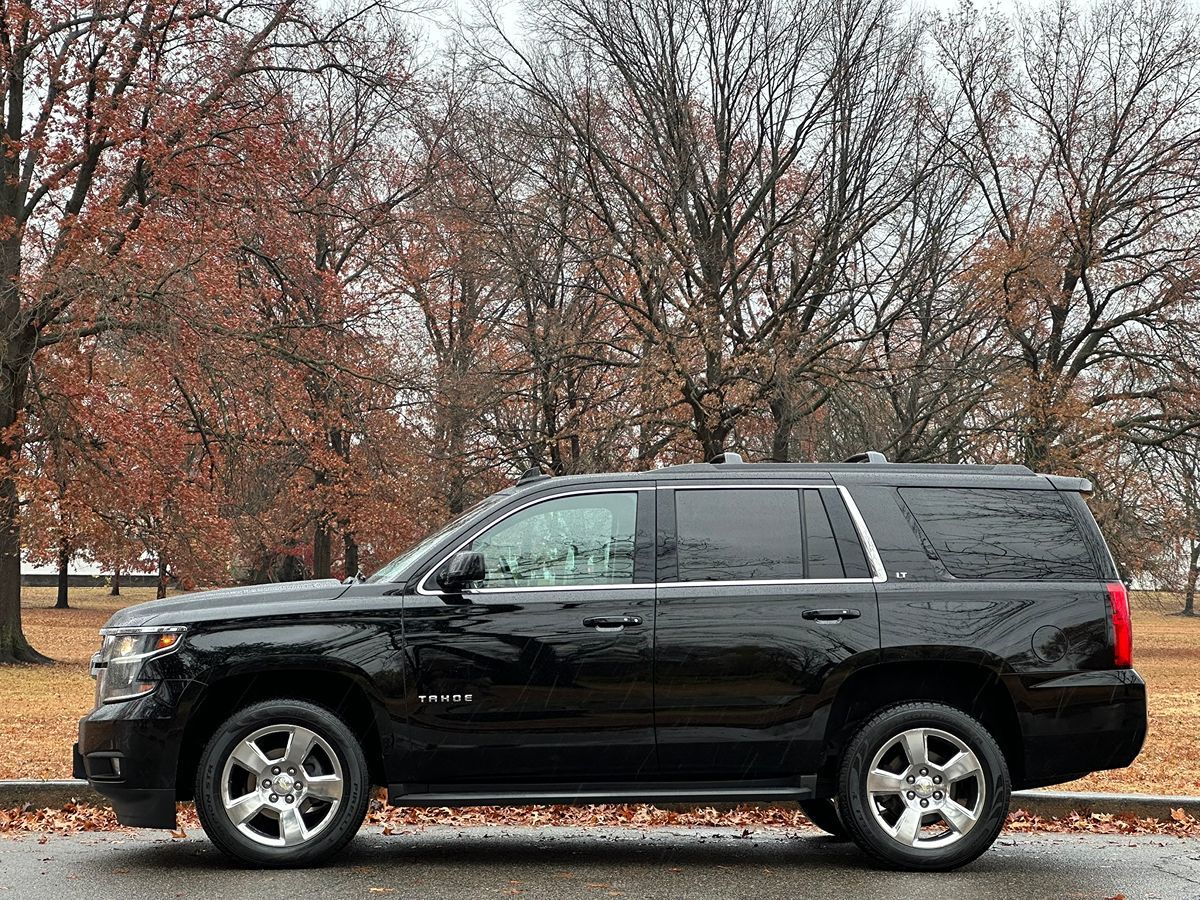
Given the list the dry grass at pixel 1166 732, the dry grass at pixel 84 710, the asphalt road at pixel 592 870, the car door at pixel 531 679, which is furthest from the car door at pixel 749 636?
the dry grass at pixel 84 710

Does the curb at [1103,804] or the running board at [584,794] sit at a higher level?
the running board at [584,794]

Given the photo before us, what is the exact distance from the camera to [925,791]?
6.95 meters

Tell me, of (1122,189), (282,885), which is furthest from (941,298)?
(282,885)

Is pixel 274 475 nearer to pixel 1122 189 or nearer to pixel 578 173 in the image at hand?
pixel 578 173

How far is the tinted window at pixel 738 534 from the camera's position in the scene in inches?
280

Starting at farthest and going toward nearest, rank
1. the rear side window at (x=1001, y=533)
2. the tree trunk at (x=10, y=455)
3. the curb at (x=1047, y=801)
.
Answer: the tree trunk at (x=10, y=455) < the curb at (x=1047, y=801) < the rear side window at (x=1001, y=533)

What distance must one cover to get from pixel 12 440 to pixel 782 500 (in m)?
19.5

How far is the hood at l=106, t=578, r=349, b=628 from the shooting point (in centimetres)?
689

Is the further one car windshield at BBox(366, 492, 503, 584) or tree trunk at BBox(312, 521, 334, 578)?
tree trunk at BBox(312, 521, 334, 578)

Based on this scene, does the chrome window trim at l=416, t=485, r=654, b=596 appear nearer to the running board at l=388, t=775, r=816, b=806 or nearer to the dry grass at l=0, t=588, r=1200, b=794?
the running board at l=388, t=775, r=816, b=806

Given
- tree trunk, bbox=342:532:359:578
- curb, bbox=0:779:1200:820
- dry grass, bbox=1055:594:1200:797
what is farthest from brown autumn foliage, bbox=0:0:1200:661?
curb, bbox=0:779:1200:820

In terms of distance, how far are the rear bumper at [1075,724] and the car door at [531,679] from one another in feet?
6.44

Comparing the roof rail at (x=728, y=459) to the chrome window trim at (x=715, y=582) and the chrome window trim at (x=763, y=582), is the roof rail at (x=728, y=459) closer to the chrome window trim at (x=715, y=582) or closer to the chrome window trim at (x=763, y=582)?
the chrome window trim at (x=715, y=582)

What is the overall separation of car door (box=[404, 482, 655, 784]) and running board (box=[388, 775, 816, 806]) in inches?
2.1
